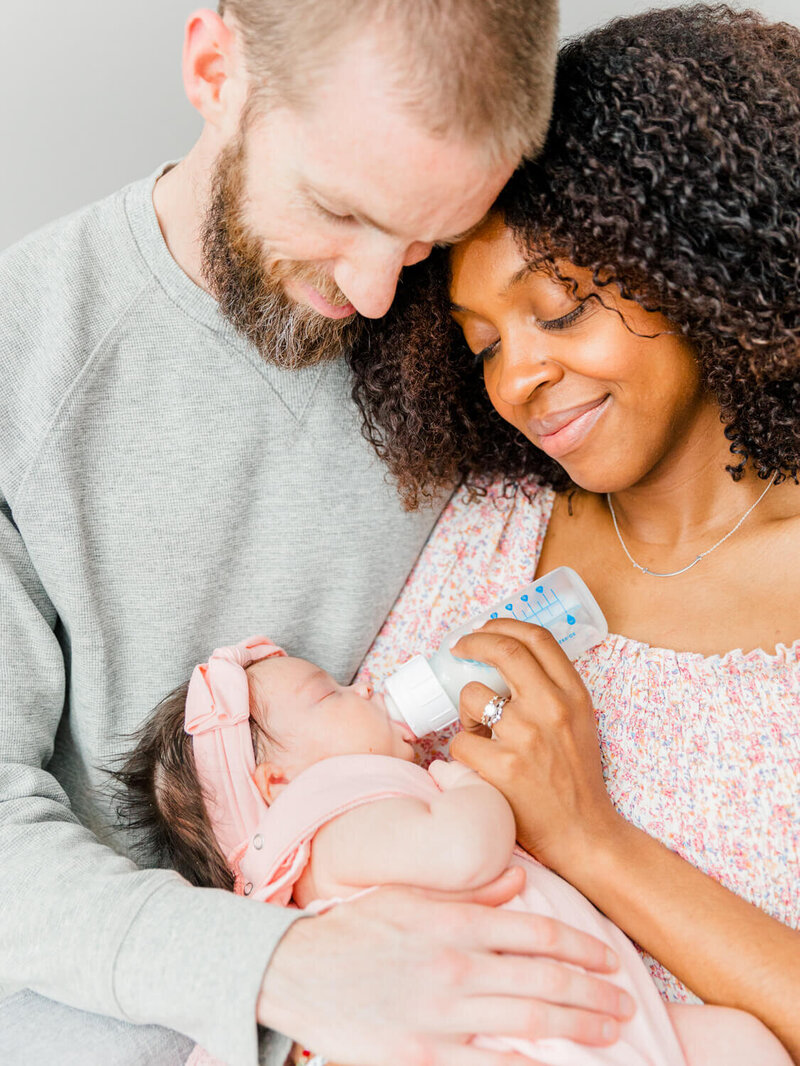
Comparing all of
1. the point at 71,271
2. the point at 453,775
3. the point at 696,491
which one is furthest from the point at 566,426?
the point at 71,271

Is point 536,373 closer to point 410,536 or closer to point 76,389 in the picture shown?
point 410,536

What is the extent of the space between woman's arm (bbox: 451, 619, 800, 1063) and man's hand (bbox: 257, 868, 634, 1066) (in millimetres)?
150

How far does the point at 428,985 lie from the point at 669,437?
89 centimetres

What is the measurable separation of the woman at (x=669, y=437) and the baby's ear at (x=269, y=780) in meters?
0.28

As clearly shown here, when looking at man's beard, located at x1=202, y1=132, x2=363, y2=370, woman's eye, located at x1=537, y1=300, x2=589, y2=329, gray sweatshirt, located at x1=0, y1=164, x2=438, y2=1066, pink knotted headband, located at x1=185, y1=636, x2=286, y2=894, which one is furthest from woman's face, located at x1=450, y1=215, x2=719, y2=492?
pink knotted headband, located at x1=185, y1=636, x2=286, y2=894

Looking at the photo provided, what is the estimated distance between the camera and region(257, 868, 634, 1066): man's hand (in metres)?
1.16

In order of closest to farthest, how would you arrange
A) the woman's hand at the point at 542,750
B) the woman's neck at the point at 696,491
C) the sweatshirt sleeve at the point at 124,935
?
the sweatshirt sleeve at the point at 124,935, the woman's hand at the point at 542,750, the woman's neck at the point at 696,491

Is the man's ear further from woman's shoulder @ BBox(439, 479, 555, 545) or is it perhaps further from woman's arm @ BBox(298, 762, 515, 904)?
woman's arm @ BBox(298, 762, 515, 904)

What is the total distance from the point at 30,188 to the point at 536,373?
1.34 metres

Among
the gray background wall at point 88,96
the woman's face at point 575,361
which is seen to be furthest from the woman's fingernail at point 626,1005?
the gray background wall at point 88,96

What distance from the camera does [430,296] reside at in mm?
1663

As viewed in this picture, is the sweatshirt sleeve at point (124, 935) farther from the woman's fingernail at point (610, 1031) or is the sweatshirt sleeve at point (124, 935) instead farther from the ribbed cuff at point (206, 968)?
the woman's fingernail at point (610, 1031)

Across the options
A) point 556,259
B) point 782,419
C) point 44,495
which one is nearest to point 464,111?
point 556,259

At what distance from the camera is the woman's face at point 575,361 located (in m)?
1.45
